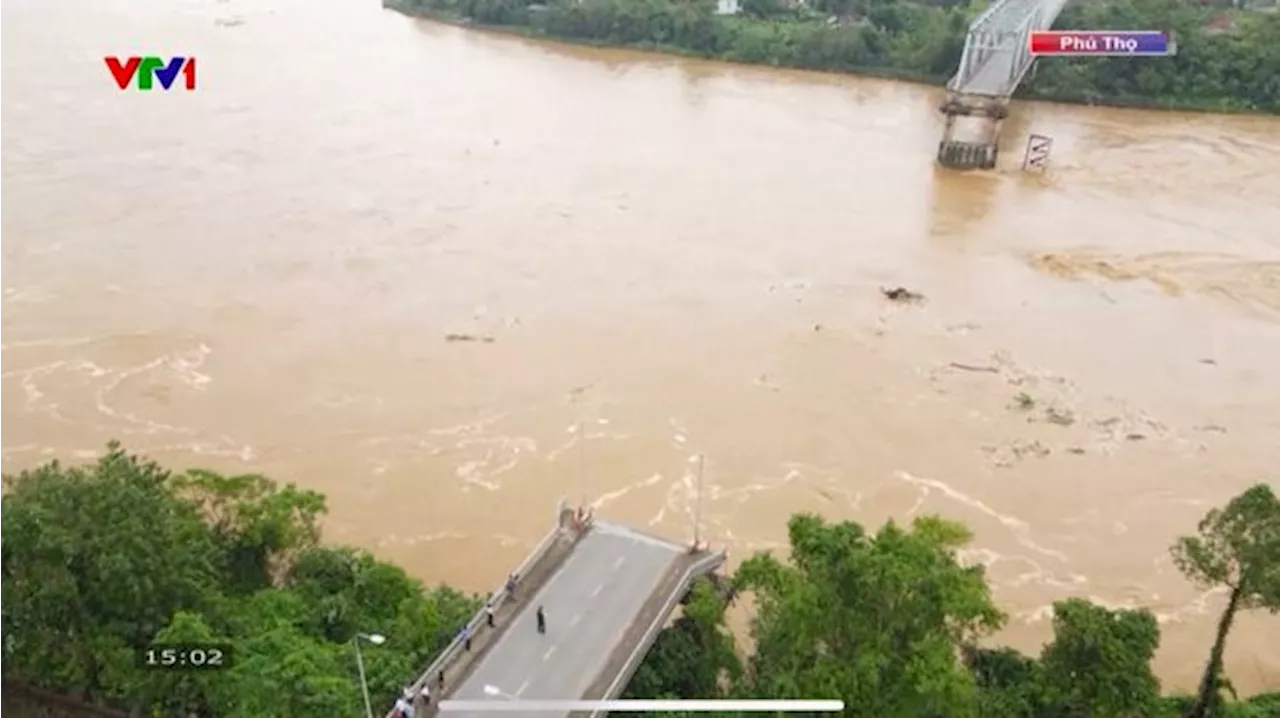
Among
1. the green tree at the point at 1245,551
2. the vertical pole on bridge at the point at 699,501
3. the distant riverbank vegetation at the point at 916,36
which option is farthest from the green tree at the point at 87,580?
the distant riverbank vegetation at the point at 916,36

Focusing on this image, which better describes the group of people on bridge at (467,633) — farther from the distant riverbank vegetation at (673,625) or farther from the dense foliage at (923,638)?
the dense foliage at (923,638)

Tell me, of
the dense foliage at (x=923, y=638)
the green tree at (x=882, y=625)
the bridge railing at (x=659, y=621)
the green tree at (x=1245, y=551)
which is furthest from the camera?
the bridge railing at (x=659, y=621)

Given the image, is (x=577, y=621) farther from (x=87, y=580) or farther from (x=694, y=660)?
(x=87, y=580)

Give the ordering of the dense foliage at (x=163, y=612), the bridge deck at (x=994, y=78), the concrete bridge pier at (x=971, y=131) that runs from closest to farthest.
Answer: the dense foliage at (x=163, y=612) < the concrete bridge pier at (x=971, y=131) < the bridge deck at (x=994, y=78)

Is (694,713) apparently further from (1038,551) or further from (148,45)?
(148,45)

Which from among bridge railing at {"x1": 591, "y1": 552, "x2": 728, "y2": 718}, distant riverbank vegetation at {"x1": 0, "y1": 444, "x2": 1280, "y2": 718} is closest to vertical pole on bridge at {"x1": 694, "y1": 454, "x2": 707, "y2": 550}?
bridge railing at {"x1": 591, "y1": 552, "x2": 728, "y2": 718}
